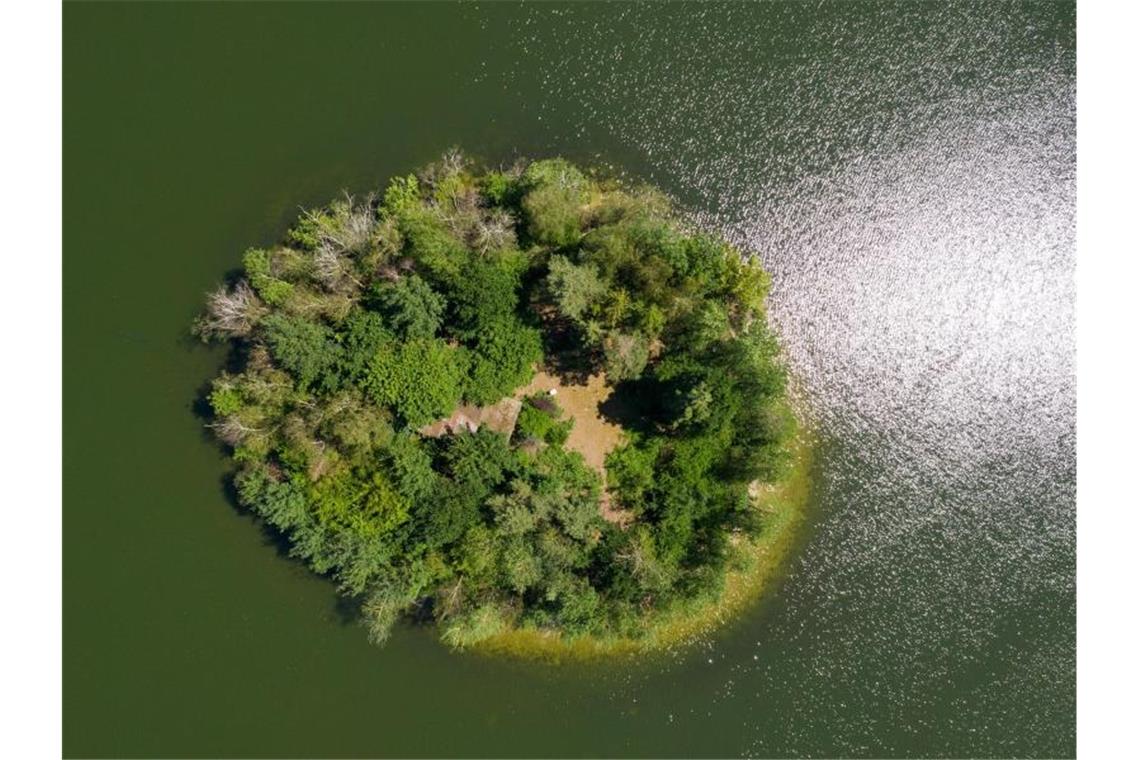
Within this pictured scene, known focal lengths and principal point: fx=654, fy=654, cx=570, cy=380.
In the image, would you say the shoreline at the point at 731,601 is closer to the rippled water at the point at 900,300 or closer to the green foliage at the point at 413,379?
the rippled water at the point at 900,300

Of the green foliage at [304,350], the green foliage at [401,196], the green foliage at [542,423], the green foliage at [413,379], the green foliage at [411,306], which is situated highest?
the green foliage at [401,196]

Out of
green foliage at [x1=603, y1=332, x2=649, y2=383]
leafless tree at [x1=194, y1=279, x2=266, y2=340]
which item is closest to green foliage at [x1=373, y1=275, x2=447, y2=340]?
leafless tree at [x1=194, y1=279, x2=266, y2=340]

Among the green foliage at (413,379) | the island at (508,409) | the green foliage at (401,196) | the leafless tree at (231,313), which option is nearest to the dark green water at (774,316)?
the leafless tree at (231,313)

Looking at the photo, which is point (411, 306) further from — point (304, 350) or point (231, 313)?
point (231, 313)

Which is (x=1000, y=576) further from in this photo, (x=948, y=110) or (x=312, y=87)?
(x=312, y=87)

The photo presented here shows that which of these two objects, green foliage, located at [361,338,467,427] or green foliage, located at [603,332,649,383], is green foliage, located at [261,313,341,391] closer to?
green foliage, located at [361,338,467,427]

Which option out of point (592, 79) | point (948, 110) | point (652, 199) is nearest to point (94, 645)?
point (652, 199)
